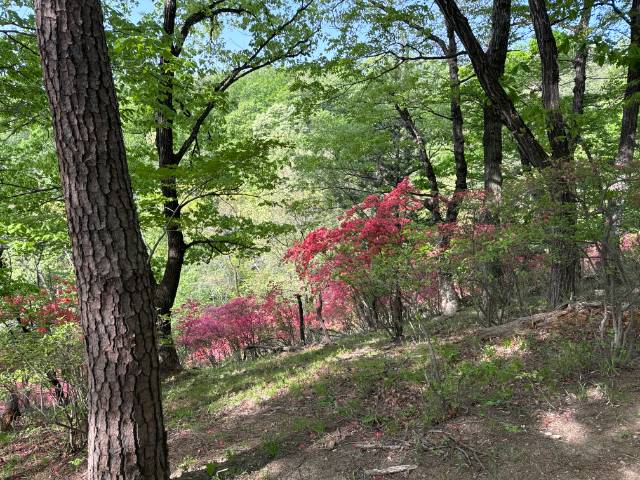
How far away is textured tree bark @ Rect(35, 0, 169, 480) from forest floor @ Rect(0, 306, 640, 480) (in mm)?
1185

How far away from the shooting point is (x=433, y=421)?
365 cm

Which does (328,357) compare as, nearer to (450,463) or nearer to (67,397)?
(67,397)

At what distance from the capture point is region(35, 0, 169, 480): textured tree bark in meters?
2.70

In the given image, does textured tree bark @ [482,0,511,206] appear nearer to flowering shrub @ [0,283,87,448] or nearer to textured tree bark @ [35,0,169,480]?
textured tree bark @ [35,0,169,480]

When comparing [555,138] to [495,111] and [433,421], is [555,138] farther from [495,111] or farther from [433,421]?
[433,421]

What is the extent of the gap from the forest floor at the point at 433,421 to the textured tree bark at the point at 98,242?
1.18 metres

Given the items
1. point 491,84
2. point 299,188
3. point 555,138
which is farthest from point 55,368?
point 299,188

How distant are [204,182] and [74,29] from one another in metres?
3.65

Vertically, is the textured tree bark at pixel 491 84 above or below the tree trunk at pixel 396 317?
above

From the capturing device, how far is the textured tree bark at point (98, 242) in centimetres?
Result: 270

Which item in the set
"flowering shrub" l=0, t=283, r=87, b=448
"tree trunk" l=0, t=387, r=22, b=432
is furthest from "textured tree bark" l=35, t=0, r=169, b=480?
"tree trunk" l=0, t=387, r=22, b=432

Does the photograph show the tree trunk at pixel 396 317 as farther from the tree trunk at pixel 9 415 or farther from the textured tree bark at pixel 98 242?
the tree trunk at pixel 9 415

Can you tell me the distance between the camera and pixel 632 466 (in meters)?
2.66

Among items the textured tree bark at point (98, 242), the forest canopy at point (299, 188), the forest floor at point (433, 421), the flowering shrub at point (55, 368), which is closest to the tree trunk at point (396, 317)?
the forest canopy at point (299, 188)
